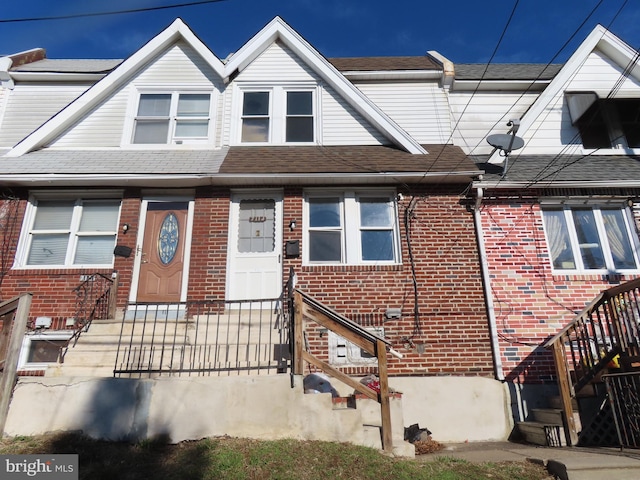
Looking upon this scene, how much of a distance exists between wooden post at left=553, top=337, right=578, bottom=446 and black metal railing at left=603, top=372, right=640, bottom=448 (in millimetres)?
521

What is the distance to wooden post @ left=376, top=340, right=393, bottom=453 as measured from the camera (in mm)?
5105

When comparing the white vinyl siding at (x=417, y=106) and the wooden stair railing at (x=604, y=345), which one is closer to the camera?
the wooden stair railing at (x=604, y=345)

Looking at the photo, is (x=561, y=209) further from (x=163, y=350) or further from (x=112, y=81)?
(x=112, y=81)

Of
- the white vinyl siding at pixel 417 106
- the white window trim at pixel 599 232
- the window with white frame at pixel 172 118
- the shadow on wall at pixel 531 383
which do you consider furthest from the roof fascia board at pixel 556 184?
the window with white frame at pixel 172 118

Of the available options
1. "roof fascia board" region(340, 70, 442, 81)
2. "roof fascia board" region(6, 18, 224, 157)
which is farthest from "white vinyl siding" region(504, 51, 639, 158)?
"roof fascia board" region(6, 18, 224, 157)

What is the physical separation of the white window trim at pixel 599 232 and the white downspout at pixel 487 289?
4.25ft

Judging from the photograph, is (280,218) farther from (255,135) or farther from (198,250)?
(255,135)

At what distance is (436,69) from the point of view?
35.2 feet

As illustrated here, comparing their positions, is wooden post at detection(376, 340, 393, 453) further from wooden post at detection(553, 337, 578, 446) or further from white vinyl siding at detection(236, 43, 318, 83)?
white vinyl siding at detection(236, 43, 318, 83)

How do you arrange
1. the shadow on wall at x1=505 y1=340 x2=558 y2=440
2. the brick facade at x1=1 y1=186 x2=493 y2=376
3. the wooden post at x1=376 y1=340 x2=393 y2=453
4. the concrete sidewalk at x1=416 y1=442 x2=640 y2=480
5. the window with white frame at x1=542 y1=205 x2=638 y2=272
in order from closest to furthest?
the concrete sidewalk at x1=416 y1=442 x2=640 y2=480 → the wooden post at x1=376 y1=340 x2=393 y2=453 → the shadow on wall at x1=505 y1=340 x2=558 y2=440 → the brick facade at x1=1 y1=186 x2=493 y2=376 → the window with white frame at x1=542 y1=205 x2=638 y2=272

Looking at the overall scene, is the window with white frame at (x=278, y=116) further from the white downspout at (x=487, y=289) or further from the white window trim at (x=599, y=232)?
the white window trim at (x=599, y=232)

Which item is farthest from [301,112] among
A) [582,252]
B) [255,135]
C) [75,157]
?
[582,252]

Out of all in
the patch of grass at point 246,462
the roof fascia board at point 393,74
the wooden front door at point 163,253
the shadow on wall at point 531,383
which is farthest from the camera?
the roof fascia board at point 393,74

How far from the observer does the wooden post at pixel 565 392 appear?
20.1ft
